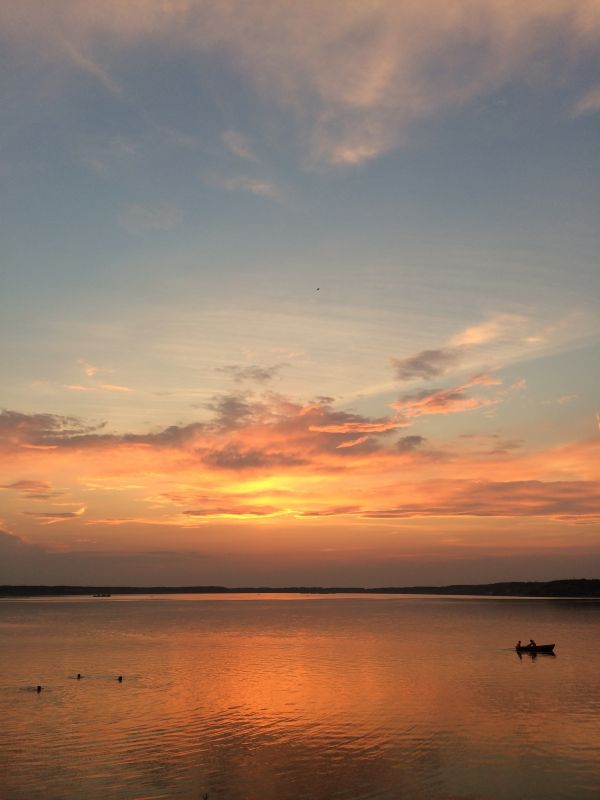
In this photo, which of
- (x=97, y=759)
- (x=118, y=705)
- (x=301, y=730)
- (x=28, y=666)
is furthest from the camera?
(x=28, y=666)

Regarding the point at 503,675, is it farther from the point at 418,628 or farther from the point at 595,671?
the point at 418,628

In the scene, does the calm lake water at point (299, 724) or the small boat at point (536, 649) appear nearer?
the calm lake water at point (299, 724)

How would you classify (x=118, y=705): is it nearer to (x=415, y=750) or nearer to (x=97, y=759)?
(x=97, y=759)

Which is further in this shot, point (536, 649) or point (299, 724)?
point (536, 649)

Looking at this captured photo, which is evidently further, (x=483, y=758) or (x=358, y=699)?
(x=358, y=699)

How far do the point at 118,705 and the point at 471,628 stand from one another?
90.1 metres

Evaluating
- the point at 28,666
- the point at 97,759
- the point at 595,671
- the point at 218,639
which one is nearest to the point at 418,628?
the point at 218,639

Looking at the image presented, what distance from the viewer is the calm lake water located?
28812 millimetres

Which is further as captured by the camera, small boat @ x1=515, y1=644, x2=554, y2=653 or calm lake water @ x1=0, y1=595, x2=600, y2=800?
Result: small boat @ x1=515, y1=644, x2=554, y2=653

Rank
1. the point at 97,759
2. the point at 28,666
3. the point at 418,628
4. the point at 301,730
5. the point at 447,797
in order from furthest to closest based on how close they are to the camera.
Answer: the point at 418,628
the point at 28,666
the point at 301,730
the point at 97,759
the point at 447,797

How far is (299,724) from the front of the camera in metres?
40.5

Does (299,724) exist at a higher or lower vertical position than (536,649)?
lower

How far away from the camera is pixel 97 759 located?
32312 mm

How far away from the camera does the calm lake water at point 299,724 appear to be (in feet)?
94.5
